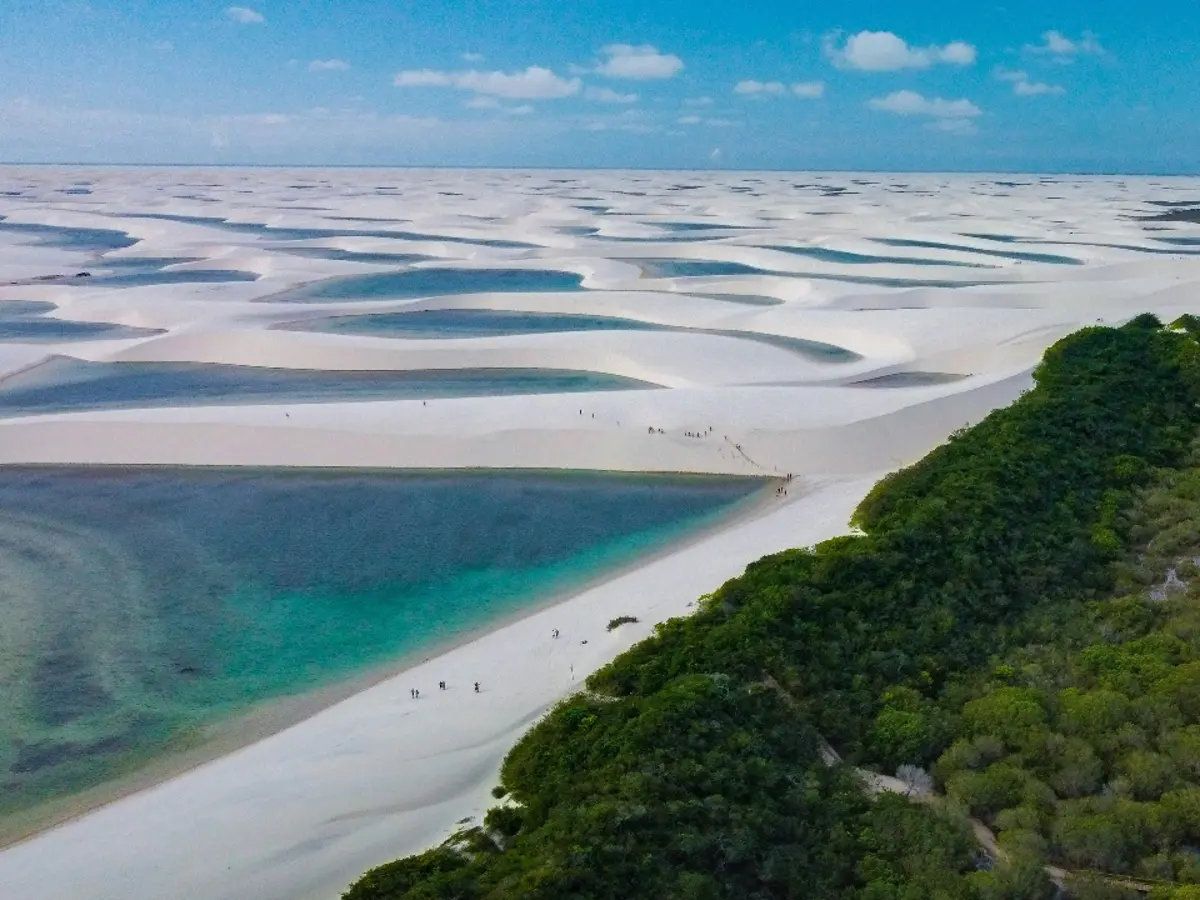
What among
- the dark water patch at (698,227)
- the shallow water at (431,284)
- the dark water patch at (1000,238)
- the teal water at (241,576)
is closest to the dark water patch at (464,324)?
the shallow water at (431,284)

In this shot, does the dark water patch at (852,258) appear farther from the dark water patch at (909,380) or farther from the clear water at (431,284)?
the dark water patch at (909,380)

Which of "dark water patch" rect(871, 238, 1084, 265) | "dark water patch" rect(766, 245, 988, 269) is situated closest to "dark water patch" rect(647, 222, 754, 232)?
"dark water patch" rect(871, 238, 1084, 265)

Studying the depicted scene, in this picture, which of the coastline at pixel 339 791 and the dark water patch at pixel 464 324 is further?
the dark water patch at pixel 464 324

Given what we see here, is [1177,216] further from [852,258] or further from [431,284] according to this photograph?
[431,284]

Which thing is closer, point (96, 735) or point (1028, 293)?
point (96, 735)

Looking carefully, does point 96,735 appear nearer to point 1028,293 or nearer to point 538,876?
point 538,876

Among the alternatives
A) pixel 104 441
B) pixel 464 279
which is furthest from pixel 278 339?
pixel 464 279
